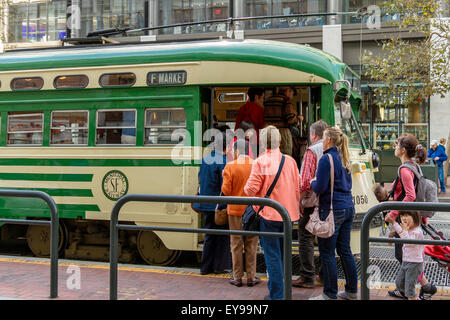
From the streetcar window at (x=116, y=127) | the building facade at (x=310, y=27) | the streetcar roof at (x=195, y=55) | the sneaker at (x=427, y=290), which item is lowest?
Result: the sneaker at (x=427, y=290)

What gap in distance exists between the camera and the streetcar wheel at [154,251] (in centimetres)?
767

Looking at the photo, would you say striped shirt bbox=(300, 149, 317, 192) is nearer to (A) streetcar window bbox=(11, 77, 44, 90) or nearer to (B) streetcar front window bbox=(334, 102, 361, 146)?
(B) streetcar front window bbox=(334, 102, 361, 146)

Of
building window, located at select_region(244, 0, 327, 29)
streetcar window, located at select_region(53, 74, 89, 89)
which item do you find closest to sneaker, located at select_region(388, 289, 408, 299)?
streetcar window, located at select_region(53, 74, 89, 89)

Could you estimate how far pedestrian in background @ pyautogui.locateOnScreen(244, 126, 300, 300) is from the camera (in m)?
5.33

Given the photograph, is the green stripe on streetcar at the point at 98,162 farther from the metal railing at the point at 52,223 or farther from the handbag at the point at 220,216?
the metal railing at the point at 52,223

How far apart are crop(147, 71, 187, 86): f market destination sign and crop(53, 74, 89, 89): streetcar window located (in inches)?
41.1

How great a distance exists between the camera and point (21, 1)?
95.1 ft

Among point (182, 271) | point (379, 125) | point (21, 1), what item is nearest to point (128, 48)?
point (182, 271)

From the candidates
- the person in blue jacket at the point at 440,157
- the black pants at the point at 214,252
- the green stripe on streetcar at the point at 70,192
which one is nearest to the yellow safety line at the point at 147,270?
the black pants at the point at 214,252

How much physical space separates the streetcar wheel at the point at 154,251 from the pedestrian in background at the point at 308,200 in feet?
6.75

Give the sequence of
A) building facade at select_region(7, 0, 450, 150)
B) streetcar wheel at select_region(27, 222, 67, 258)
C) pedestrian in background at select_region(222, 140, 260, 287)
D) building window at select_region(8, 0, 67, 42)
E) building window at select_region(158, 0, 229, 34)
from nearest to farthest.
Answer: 1. pedestrian in background at select_region(222, 140, 260, 287)
2. streetcar wheel at select_region(27, 222, 67, 258)
3. building facade at select_region(7, 0, 450, 150)
4. building window at select_region(158, 0, 229, 34)
5. building window at select_region(8, 0, 67, 42)
